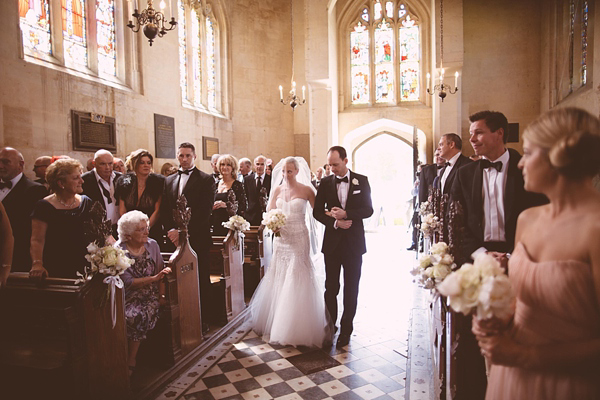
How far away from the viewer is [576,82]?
10.7 m

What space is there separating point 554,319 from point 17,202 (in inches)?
169

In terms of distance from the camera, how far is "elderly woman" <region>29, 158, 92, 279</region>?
3.06 metres

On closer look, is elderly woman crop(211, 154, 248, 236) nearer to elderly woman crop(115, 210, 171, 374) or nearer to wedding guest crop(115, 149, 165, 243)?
wedding guest crop(115, 149, 165, 243)

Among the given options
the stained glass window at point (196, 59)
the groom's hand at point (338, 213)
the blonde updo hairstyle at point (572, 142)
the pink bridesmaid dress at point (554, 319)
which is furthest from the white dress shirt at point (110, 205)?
the stained glass window at point (196, 59)

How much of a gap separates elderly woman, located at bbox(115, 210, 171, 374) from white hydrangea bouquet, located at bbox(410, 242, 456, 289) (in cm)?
222

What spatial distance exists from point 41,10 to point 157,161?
12.0ft

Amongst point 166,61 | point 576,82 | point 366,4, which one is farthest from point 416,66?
point 166,61

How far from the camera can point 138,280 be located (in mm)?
3334

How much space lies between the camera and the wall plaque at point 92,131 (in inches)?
295

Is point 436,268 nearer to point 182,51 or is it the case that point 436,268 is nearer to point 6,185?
point 6,185

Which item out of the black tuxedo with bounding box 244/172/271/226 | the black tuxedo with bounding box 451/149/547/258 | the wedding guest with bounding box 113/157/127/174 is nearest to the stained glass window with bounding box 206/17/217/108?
the black tuxedo with bounding box 244/172/271/226

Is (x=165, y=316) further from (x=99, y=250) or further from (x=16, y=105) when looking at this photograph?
(x=16, y=105)

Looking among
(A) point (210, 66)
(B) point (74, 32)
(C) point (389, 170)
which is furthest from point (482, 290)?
(C) point (389, 170)

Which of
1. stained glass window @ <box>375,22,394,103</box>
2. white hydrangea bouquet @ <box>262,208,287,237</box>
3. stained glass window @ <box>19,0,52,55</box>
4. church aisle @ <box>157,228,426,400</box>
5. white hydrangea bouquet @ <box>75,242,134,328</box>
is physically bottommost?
church aisle @ <box>157,228,426,400</box>
